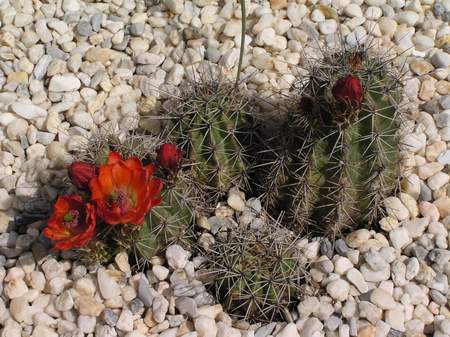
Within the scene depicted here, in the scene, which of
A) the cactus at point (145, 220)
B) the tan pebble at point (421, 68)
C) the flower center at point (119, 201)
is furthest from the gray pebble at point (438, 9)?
the flower center at point (119, 201)

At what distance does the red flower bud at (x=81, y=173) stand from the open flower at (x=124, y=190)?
3 centimetres

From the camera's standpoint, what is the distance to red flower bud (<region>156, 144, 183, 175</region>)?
2.50 m

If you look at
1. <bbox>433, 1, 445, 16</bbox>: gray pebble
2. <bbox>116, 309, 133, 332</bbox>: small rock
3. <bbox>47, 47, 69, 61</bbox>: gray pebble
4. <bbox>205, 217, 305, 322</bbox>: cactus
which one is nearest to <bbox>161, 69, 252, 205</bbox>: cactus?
<bbox>205, 217, 305, 322</bbox>: cactus

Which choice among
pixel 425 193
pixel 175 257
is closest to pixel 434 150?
pixel 425 193

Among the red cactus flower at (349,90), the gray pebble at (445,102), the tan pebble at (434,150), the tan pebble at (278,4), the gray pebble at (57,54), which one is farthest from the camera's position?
the tan pebble at (278,4)

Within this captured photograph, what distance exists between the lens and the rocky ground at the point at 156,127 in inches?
105

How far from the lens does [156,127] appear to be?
3236mm

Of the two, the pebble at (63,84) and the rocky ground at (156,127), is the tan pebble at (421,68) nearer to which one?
the rocky ground at (156,127)

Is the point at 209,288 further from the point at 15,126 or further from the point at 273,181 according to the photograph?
the point at 15,126

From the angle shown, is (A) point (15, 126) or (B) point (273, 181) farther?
(A) point (15, 126)

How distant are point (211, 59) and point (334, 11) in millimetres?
713

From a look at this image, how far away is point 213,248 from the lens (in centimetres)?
281

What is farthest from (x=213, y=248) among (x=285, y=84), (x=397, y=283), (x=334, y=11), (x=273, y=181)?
(x=334, y=11)

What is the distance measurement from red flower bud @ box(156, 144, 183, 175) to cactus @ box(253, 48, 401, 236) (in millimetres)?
435
